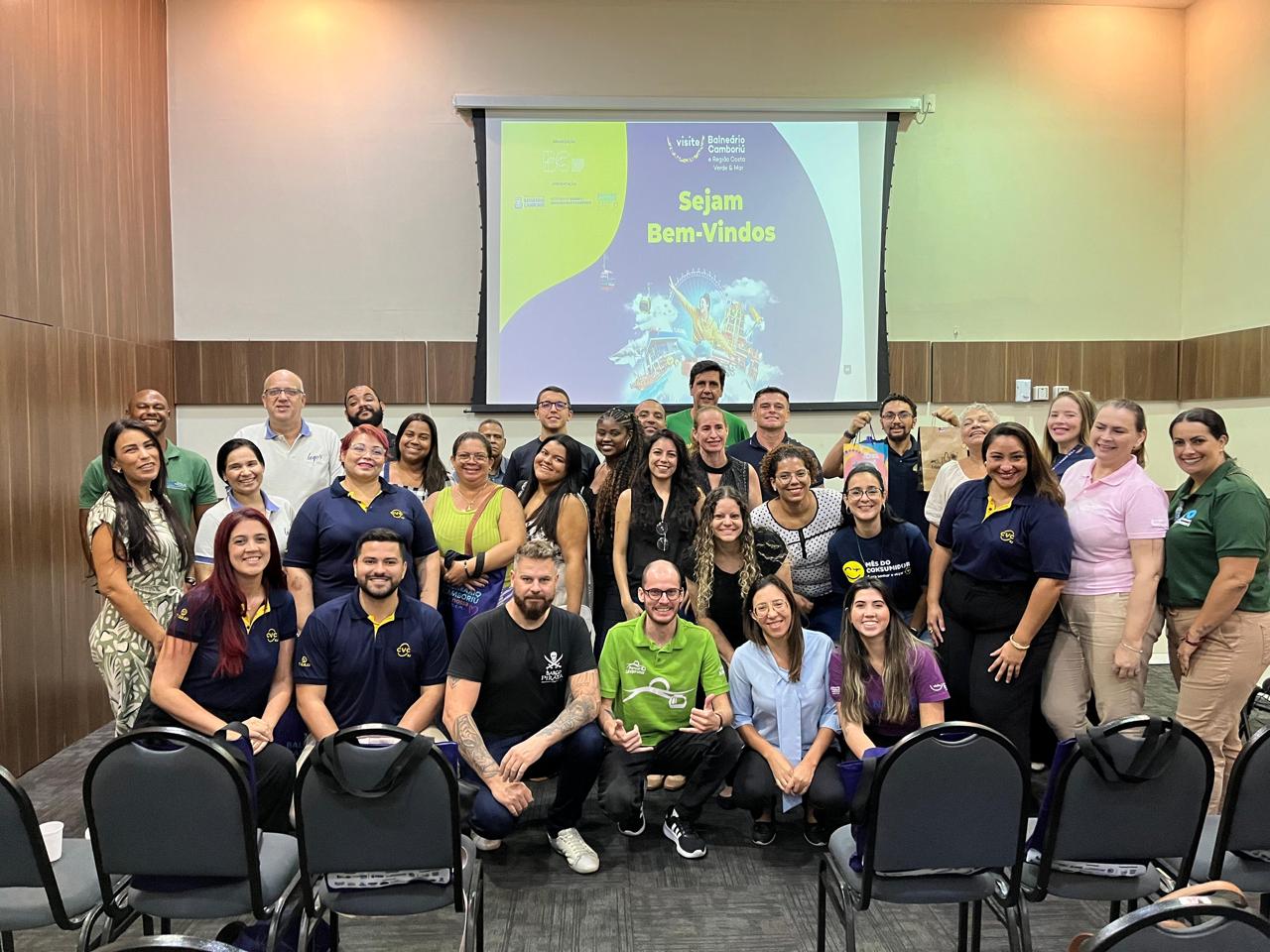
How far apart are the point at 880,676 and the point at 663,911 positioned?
1.05 meters

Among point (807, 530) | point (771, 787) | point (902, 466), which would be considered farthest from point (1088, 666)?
point (902, 466)

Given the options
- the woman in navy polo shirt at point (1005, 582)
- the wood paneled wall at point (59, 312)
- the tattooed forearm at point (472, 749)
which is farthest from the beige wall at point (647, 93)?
the tattooed forearm at point (472, 749)

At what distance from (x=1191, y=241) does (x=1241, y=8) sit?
154 centimetres

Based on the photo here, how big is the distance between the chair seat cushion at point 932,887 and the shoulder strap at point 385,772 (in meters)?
1.11

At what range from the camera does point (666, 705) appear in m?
3.33

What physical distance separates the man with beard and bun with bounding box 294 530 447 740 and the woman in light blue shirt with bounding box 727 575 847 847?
1124 mm

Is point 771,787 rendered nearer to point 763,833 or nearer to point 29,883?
point 763,833

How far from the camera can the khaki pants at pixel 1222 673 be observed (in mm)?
3074

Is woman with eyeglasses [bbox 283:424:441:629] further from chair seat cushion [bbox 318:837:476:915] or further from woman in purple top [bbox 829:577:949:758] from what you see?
woman in purple top [bbox 829:577:949:758]

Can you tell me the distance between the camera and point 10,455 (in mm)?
3994

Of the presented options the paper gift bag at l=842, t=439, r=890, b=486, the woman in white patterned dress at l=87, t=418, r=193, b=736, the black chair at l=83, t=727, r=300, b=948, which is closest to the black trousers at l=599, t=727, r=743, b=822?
the black chair at l=83, t=727, r=300, b=948

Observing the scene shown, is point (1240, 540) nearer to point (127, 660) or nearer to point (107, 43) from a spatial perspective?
point (127, 660)

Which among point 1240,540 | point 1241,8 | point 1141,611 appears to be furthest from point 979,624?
point 1241,8

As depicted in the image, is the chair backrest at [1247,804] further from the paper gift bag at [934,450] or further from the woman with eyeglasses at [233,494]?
the woman with eyeglasses at [233,494]
